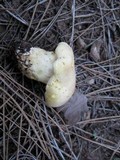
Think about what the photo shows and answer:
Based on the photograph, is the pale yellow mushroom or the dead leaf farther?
the dead leaf

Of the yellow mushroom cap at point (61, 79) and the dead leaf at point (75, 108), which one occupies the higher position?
the yellow mushroom cap at point (61, 79)

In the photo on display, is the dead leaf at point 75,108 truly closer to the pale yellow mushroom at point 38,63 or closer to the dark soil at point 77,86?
the dark soil at point 77,86

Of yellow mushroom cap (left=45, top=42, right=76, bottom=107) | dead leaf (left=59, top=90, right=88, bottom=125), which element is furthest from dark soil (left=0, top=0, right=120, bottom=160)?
yellow mushroom cap (left=45, top=42, right=76, bottom=107)

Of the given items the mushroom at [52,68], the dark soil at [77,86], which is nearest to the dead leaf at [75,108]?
the dark soil at [77,86]

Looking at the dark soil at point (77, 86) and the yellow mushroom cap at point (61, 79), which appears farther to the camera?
the dark soil at point (77, 86)

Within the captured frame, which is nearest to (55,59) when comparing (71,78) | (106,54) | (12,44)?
(71,78)

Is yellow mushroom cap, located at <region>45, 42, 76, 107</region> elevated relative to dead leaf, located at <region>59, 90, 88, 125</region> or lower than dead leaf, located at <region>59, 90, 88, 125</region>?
elevated

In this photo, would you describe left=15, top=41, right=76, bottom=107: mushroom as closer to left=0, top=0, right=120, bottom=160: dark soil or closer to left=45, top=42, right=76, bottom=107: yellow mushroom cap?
left=45, top=42, right=76, bottom=107: yellow mushroom cap

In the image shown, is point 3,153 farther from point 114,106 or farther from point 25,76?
point 114,106
